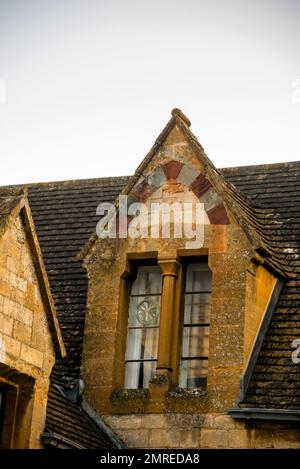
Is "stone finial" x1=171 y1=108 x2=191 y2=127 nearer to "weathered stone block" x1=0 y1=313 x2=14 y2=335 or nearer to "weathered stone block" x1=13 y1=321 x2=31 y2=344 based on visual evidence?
"weathered stone block" x1=13 y1=321 x2=31 y2=344

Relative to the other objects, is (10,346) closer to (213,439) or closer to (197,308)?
(213,439)

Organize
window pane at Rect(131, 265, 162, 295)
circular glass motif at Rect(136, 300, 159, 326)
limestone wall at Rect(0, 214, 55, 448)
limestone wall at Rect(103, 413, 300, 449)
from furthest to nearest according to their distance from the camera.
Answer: window pane at Rect(131, 265, 162, 295), circular glass motif at Rect(136, 300, 159, 326), limestone wall at Rect(103, 413, 300, 449), limestone wall at Rect(0, 214, 55, 448)

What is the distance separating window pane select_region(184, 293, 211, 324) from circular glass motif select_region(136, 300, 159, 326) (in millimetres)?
404

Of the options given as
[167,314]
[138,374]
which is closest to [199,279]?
[167,314]

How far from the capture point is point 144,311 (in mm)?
16953

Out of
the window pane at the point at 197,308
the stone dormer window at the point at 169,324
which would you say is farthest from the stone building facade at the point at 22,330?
the window pane at the point at 197,308

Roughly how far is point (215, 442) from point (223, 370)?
88 centimetres

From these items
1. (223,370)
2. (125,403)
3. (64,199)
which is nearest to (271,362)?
(223,370)

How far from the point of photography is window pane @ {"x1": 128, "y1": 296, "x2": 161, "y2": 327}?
55.3ft

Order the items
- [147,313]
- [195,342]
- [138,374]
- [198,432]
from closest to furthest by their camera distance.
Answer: [198,432] < [195,342] < [138,374] < [147,313]

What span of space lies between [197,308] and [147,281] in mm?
841

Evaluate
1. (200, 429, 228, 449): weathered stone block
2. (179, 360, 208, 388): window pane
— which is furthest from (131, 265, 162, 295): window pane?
(200, 429, 228, 449): weathered stone block

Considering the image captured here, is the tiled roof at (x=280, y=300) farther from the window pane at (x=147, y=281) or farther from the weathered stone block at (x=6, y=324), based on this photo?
the weathered stone block at (x=6, y=324)

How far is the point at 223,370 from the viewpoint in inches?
624
